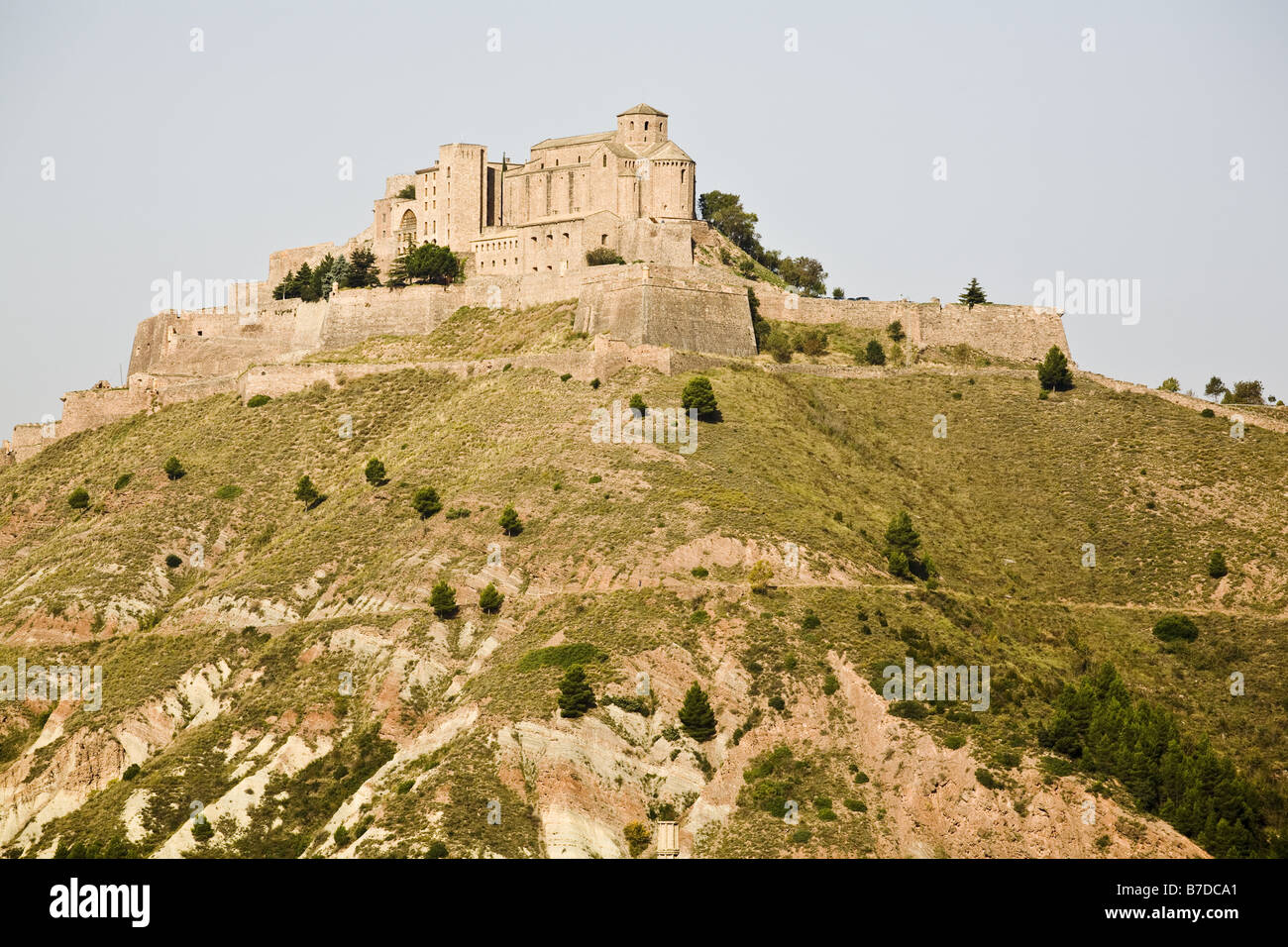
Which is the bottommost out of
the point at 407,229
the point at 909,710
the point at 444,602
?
the point at 909,710

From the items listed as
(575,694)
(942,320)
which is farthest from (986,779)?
(942,320)

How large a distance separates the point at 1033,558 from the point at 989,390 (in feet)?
49.8

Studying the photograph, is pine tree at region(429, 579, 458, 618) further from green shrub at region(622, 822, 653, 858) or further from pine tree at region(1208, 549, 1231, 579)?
pine tree at region(1208, 549, 1231, 579)

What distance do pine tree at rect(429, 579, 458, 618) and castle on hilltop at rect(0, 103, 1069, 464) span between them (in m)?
20.3

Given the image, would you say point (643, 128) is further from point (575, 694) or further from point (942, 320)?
point (575, 694)

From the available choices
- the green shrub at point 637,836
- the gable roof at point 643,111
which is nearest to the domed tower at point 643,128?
the gable roof at point 643,111

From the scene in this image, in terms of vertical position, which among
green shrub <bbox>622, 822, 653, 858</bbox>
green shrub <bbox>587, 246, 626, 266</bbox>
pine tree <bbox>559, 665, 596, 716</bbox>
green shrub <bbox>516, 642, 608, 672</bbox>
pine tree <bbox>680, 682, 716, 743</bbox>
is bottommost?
green shrub <bbox>622, 822, 653, 858</bbox>

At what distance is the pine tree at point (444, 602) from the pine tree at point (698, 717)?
1093cm

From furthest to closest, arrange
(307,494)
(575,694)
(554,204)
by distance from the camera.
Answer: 1. (554,204)
2. (307,494)
3. (575,694)

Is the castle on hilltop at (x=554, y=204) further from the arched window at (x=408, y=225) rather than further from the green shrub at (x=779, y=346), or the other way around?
the green shrub at (x=779, y=346)

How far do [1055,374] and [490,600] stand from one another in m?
34.7

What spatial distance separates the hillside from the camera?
5747cm

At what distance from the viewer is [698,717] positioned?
196 feet

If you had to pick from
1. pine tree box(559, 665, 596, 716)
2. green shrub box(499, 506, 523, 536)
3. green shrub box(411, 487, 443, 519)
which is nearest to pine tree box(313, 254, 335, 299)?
green shrub box(411, 487, 443, 519)
